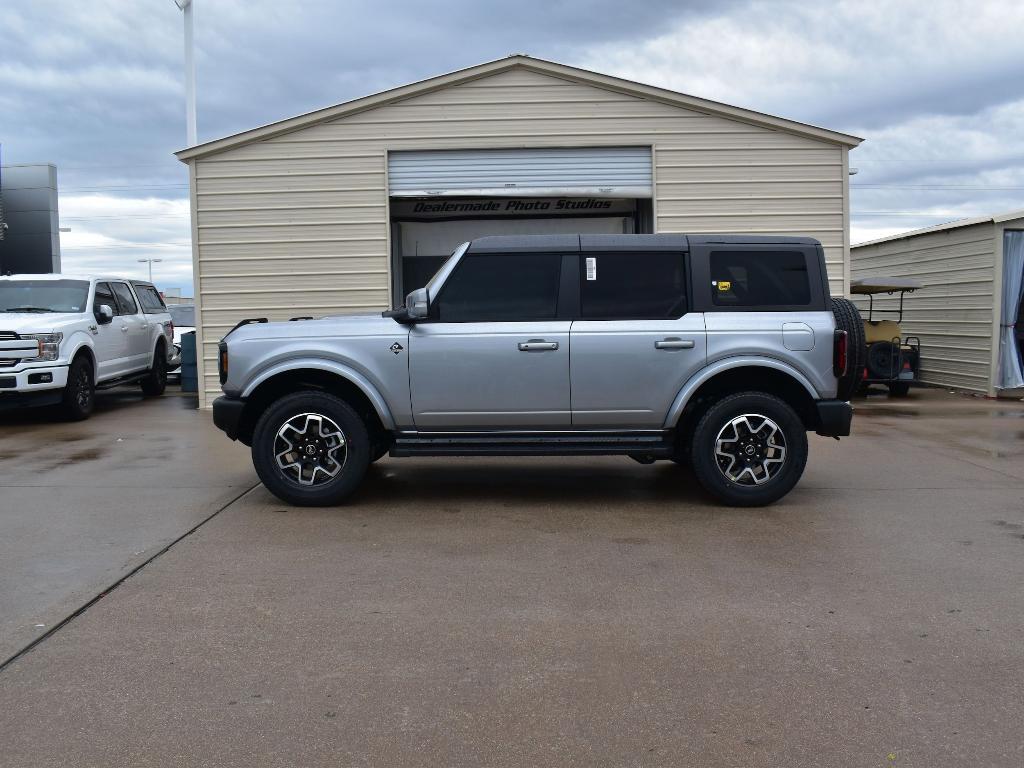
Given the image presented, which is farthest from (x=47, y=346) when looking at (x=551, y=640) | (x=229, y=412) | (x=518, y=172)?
(x=551, y=640)

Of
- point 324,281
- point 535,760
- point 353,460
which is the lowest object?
point 535,760

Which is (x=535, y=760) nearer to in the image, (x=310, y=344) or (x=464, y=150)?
(x=310, y=344)

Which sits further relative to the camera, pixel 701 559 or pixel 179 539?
pixel 179 539

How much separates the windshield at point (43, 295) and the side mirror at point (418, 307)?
8195 millimetres

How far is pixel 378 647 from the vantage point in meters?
4.16

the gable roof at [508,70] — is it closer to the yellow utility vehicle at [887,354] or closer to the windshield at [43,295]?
the windshield at [43,295]

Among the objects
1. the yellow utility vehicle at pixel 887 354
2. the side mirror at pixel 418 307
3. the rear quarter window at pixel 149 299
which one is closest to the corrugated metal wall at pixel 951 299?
the yellow utility vehicle at pixel 887 354

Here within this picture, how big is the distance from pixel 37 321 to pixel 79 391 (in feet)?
3.44

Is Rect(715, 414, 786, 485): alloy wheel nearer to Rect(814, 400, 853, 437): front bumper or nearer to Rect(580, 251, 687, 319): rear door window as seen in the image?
Rect(814, 400, 853, 437): front bumper

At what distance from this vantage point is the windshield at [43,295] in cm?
1297

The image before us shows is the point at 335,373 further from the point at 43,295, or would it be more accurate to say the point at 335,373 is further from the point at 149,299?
the point at 149,299

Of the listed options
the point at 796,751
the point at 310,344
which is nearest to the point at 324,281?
the point at 310,344

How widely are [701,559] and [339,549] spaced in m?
2.16

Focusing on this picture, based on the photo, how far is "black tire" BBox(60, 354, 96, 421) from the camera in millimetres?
12258
